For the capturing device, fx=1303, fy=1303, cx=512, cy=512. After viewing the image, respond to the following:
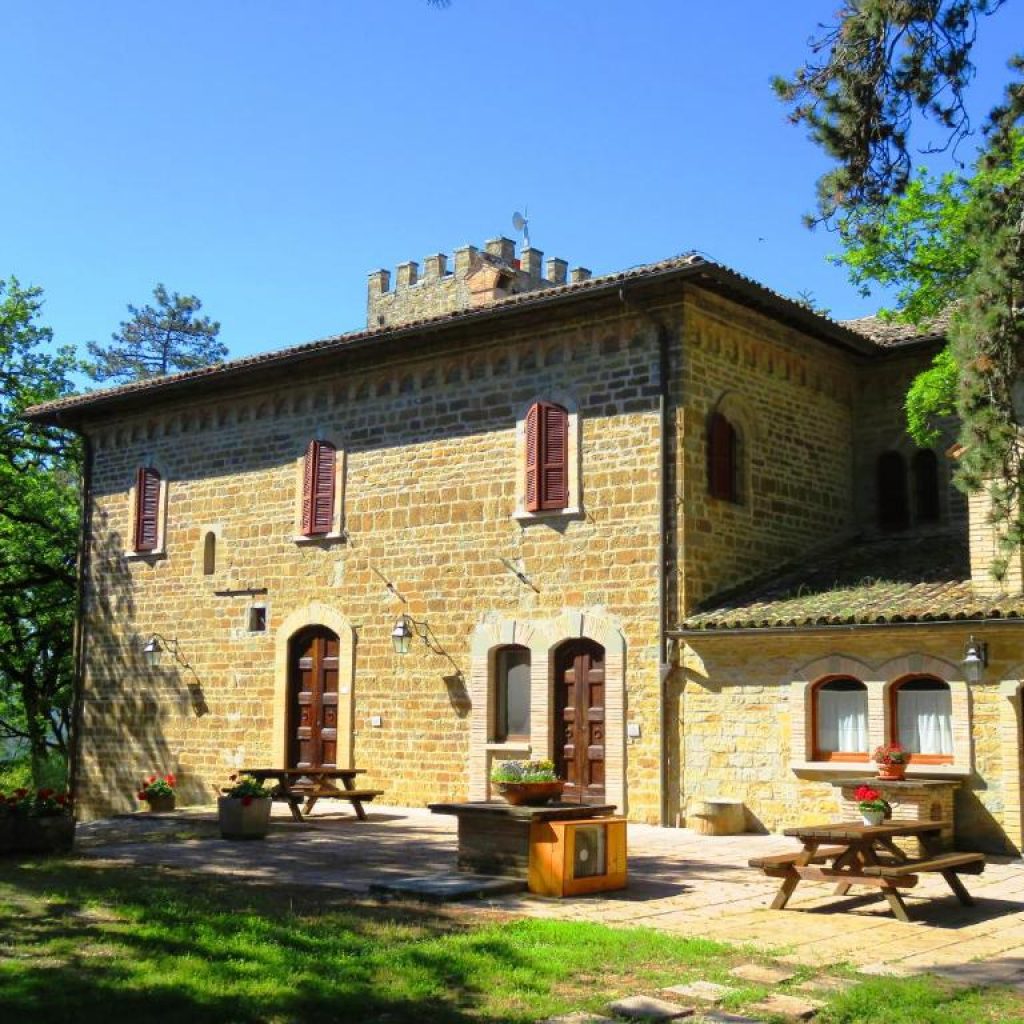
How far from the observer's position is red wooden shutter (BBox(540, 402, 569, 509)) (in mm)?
16609

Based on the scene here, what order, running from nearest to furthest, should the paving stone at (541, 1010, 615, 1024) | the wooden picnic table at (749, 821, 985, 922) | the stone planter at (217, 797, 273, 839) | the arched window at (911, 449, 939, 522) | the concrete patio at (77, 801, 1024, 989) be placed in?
1. the paving stone at (541, 1010, 615, 1024)
2. the concrete patio at (77, 801, 1024, 989)
3. the wooden picnic table at (749, 821, 985, 922)
4. the stone planter at (217, 797, 273, 839)
5. the arched window at (911, 449, 939, 522)

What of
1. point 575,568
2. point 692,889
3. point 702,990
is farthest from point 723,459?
point 702,990

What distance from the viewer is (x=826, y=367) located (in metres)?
18.7

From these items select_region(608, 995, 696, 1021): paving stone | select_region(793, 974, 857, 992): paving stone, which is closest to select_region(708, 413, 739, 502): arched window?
select_region(793, 974, 857, 992): paving stone

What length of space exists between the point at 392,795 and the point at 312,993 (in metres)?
11.3

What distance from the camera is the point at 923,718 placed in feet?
45.3

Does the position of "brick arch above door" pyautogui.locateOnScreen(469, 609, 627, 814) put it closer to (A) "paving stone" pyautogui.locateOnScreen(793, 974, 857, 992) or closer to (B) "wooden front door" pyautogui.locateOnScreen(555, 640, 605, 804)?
(B) "wooden front door" pyautogui.locateOnScreen(555, 640, 605, 804)

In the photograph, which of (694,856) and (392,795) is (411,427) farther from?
(694,856)

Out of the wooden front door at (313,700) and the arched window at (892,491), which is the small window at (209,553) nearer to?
the wooden front door at (313,700)

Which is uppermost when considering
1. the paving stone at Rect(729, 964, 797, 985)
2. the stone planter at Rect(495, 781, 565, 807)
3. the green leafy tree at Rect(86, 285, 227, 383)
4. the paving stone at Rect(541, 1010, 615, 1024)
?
the green leafy tree at Rect(86, 285, 227, 383)

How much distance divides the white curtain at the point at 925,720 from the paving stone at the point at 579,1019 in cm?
836

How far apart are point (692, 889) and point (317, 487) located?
411 inches

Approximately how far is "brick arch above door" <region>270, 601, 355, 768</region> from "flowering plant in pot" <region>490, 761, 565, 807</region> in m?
7.85

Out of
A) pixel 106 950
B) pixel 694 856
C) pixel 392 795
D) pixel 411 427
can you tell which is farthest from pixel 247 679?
pixel 106 950
